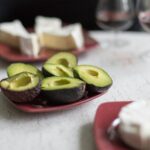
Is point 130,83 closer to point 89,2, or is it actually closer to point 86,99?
point 86,99

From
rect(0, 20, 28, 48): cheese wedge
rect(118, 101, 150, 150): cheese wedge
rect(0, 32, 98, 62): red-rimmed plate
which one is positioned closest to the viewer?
rect(118, 101, 150, 150): cheese wedge

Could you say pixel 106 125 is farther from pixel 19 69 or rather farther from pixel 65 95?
pixel 19 69

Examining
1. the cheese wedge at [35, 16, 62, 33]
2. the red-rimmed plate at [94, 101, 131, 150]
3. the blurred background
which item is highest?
the red-rimmed plate at [94, 101, 131, 150]

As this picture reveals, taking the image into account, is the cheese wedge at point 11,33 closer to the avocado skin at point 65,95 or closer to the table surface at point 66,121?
the table surface at point 66,121

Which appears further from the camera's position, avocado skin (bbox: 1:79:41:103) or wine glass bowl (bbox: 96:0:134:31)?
wine glass bowl (bbox: 96:0:134:31)

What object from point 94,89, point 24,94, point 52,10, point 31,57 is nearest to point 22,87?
point 24,94

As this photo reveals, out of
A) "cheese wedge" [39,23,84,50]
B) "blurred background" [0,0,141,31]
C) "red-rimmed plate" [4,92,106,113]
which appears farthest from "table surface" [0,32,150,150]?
"blurred background" [0,0,141,31]

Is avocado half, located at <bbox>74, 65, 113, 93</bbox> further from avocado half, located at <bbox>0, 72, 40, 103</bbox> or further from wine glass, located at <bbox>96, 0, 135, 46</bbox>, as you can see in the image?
wine glass, located at <bbox>96, 0, 135, 46</bbox>
